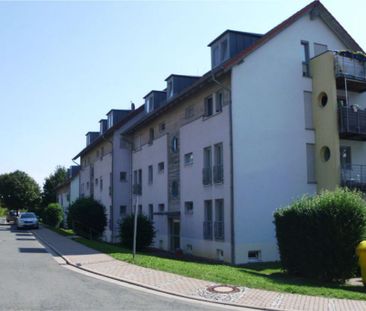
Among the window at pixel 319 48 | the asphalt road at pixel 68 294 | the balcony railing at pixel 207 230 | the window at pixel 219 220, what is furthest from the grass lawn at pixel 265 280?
the window at pixel 319 48

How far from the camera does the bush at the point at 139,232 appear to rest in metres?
25.0

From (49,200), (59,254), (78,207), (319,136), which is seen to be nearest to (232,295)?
(59,254)

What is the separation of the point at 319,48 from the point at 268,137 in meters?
5.21

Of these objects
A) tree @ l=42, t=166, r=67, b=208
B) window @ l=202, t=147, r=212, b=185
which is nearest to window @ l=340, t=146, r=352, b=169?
window @ l=202, t=147, r=212, b=185

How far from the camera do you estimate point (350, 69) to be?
21.2 metres

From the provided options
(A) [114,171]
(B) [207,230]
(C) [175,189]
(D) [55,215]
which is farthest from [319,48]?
(D) [55,215]

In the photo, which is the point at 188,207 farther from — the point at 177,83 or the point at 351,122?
the point at 351,122

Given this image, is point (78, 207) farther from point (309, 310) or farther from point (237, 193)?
point (309, 310)

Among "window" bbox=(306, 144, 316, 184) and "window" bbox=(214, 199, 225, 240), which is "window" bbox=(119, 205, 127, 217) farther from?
"window" bbox=(306, 144, 316, 184)

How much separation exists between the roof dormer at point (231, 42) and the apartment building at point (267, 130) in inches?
1.9

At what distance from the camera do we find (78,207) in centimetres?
3562

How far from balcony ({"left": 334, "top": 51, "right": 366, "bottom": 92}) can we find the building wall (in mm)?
1508

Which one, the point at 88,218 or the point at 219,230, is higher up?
the point at 88,218

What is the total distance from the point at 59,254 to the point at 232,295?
36.2ft
